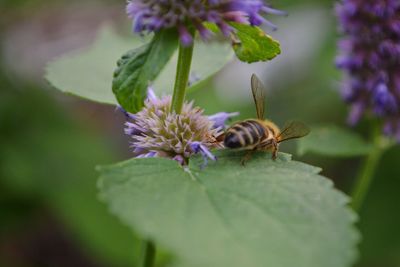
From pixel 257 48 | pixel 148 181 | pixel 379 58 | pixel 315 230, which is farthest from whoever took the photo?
pixel 379 58

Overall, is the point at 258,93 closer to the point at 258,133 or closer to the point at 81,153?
the point at 258,133

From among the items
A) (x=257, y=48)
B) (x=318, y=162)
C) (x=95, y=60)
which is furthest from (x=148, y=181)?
(x=318, y=162)

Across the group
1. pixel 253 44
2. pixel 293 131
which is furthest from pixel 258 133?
pixel 253 44

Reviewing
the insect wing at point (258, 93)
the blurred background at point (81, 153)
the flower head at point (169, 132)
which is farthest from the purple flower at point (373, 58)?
the flower head at point (169, 132)

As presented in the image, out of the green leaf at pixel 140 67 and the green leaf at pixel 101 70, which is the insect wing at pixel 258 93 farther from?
the green leaf at pixel 140 67

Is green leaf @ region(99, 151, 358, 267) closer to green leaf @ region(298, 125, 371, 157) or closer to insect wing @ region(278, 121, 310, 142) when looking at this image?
insect wing @ region(278, 121, 310, 142)

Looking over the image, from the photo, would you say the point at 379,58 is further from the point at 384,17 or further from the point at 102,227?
the point at 102,227

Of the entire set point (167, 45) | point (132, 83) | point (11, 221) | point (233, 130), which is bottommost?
point (11, 221)
